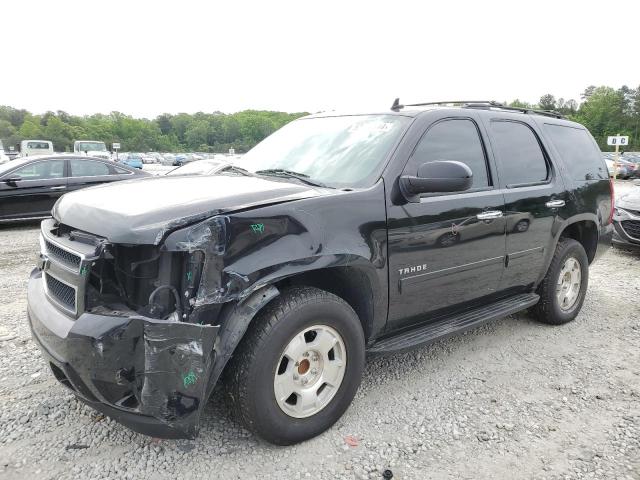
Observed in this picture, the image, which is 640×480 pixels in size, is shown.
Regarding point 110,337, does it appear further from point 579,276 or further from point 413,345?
point 579,276

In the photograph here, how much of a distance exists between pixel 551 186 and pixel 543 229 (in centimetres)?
40

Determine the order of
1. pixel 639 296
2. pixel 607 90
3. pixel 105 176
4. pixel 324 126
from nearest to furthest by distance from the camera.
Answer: pixel 324 126 → pixel 639 296 → pixel 105 176 → pixel 607 90

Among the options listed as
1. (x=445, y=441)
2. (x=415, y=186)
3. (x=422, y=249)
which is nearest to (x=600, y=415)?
(x=445, y=441)

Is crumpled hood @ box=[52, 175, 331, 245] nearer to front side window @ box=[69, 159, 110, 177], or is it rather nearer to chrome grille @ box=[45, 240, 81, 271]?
chrome grille @ box=[45, 240, 81, 271]

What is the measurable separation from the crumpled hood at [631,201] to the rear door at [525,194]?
4298 millimetres

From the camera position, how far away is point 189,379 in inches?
85.4

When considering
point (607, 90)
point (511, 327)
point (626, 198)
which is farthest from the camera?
point (607, 90)

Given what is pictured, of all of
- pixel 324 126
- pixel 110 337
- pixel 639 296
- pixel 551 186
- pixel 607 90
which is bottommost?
pixel 639 296

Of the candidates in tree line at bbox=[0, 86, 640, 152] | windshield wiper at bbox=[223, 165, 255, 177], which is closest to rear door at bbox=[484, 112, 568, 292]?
windshield wiper at bbox=[223, 165, 255, 177]

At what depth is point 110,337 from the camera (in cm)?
208

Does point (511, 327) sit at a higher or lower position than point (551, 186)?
lower

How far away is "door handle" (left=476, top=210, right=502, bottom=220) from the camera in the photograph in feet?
11.3

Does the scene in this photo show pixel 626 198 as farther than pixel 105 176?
No

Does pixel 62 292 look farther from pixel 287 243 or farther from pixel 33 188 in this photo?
pixel 33 188
